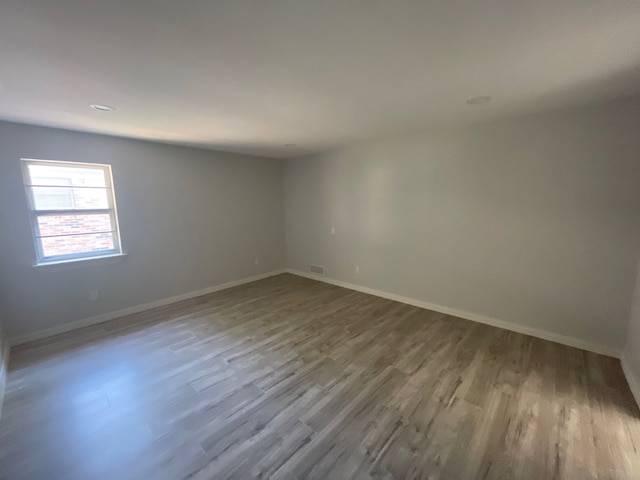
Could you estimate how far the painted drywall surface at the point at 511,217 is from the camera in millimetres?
2566

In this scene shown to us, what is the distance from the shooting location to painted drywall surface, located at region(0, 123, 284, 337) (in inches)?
115

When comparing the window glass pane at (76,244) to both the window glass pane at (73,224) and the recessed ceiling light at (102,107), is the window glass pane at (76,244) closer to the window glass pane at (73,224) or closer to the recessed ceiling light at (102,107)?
the window glass pane at (73,224)

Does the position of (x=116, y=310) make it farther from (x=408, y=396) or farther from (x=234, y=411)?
(x=408, y=396)

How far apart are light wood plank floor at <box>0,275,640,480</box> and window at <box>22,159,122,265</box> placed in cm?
108

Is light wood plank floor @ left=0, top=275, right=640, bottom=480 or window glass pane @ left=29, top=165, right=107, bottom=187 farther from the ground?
window glass pane @ left=29, top=165, right=107, bottom=187

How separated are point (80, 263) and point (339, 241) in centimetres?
382

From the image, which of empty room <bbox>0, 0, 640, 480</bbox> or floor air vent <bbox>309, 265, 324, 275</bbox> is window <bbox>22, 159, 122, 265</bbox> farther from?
floor air vent <bbox>309, 265, 324, 275</bbox>

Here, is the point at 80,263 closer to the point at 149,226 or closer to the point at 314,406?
the point at 149,226

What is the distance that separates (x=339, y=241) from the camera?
16.1 ft

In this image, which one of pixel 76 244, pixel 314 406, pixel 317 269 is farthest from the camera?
pixel 317 269

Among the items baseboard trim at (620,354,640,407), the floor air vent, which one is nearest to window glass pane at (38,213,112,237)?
the floor air vent

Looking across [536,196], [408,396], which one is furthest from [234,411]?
[536,196]

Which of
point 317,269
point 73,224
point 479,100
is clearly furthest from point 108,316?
point 479,100

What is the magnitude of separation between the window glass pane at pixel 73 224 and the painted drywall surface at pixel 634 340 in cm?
598
